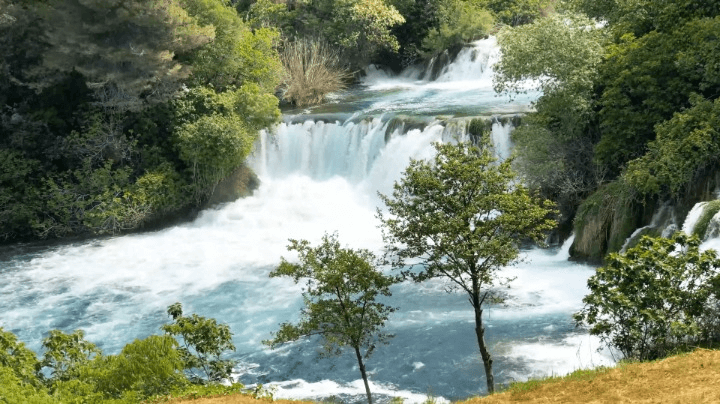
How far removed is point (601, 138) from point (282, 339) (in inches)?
477

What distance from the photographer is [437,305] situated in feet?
67.9

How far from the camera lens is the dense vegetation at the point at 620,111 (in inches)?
761

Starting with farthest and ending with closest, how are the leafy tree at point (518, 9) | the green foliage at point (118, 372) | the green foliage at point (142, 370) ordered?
the leafy tree at point (518, 9) < the green foliage at point (142, 370) < the green foliage at point (118, 372)

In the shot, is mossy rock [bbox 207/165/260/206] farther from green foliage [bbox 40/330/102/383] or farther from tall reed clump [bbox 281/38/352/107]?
green foliage [bbox 40/330/102/383]

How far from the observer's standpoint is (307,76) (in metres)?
36.0

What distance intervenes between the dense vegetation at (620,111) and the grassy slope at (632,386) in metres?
8.47

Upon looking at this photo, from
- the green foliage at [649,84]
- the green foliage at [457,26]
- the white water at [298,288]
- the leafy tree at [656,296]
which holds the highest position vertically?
the green foliage at [457,26]

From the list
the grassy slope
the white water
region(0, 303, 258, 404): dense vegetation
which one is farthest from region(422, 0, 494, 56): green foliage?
region(0, 303, 258, 404): dense vegetation

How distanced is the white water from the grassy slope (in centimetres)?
427

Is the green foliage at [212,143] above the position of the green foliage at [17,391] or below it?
above

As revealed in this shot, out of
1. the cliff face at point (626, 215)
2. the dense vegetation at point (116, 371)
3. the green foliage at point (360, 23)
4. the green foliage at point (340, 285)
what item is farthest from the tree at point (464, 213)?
the green foliage at point (360, 23)

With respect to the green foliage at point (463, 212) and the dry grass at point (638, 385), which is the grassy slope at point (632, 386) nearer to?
the dry grass at point (638, 385)

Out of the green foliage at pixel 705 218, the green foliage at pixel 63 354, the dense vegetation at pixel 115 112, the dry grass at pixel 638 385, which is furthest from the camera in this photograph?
the dense vegetation at pixel 115 112

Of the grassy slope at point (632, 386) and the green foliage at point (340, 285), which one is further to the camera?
the green foliage at point (340, 285)
